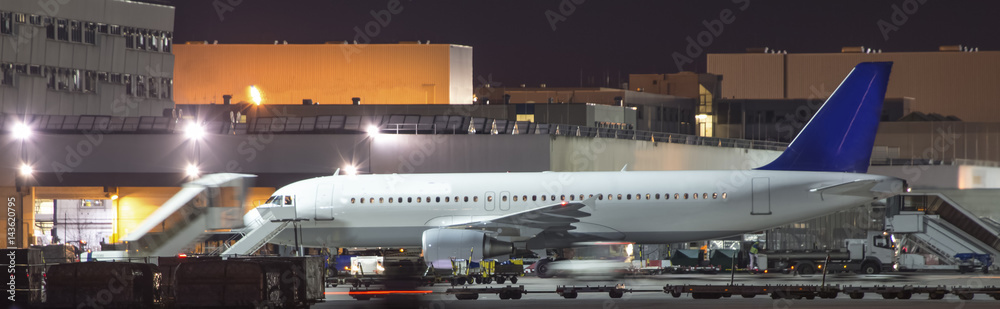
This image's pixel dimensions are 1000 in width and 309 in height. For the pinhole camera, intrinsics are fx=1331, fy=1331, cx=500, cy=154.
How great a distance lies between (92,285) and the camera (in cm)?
2434

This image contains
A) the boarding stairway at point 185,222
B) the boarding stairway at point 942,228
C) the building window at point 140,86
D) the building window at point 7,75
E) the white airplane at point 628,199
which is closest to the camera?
the white airplane at point 628,199

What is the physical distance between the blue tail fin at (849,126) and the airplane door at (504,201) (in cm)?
811

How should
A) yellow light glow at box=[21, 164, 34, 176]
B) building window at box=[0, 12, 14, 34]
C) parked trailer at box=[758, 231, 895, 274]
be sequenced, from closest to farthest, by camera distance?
1. parked trailer at box=[758, 231, 895, 274]
2. yellow light glow at box=[21, 164, 34, 176]
3. building window at box=[0, 12, 14, 34]

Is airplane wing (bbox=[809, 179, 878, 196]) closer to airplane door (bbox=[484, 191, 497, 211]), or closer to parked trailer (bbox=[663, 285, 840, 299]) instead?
parked trailer (bbox=[663, 285, 840, 299])

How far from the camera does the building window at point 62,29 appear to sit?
69312 mm

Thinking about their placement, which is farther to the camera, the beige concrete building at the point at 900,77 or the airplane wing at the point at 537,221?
the beige concrete building at the point at 900,77

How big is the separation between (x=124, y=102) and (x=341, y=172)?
95.1 ft

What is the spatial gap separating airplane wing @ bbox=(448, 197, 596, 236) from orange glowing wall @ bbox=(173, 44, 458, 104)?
53527 mm

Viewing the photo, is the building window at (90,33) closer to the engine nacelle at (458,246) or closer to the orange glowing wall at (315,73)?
the orange glowing wall at (315,73)

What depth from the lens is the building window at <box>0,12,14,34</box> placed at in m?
65.6

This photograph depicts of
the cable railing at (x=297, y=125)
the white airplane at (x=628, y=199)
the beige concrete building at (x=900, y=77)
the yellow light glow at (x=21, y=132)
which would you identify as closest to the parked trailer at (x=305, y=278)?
the white airplane at (x=628, y=199)

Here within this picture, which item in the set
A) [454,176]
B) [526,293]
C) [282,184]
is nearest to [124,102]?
[282,184]

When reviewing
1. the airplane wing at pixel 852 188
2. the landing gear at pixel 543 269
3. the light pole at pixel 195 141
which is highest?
the light pole at pixel 195 141

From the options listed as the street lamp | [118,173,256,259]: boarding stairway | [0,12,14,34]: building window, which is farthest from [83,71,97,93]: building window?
[118,173,256,259]: boarding stairway
